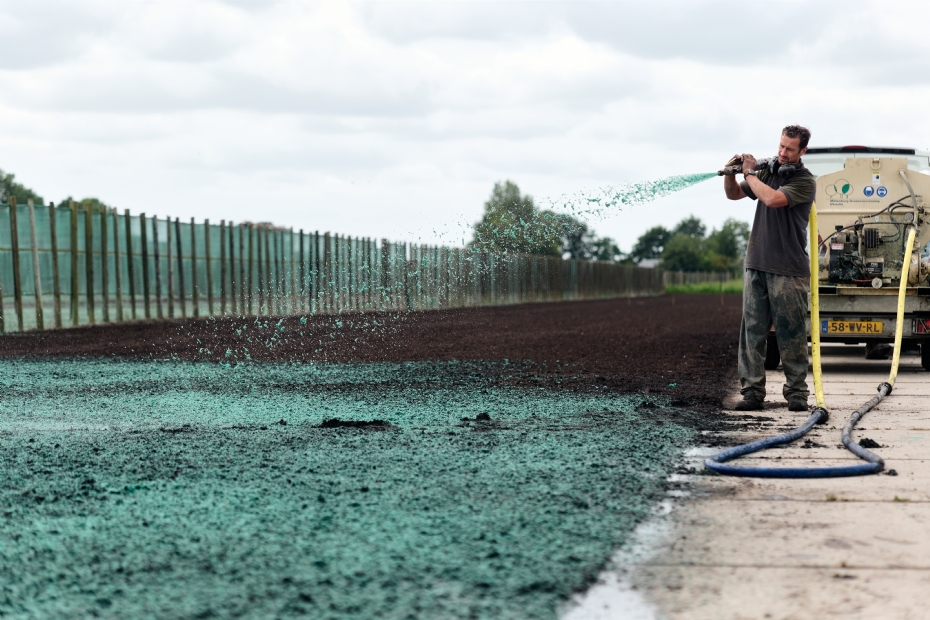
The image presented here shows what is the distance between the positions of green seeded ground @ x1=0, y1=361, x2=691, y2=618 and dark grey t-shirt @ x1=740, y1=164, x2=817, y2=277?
170cm

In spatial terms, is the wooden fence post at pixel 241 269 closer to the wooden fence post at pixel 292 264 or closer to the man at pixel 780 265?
the wooden fence post at pixel 292 264

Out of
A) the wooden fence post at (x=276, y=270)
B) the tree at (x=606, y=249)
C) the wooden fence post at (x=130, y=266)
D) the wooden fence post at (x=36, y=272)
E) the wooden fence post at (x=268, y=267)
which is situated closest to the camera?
the wooden fence post at (x=36, y=272)

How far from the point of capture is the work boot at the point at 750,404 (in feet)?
26.7

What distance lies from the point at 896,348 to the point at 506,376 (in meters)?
4.13

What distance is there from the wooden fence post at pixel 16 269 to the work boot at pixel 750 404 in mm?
15664

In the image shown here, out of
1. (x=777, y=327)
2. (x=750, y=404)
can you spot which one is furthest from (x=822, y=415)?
(x=777, y=327)

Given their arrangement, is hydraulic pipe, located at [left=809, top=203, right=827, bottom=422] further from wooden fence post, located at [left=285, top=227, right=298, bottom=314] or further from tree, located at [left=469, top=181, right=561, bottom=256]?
wooden fence post, located at [left=285, top=227, right=298, bottom=314]

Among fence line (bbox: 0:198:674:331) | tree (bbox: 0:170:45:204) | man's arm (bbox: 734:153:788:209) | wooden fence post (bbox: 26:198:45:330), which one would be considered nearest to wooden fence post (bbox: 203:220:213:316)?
fence line (bbox: 0:198:674:331)

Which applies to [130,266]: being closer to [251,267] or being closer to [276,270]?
[251,267]

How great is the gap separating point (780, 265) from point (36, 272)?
16.2 metres

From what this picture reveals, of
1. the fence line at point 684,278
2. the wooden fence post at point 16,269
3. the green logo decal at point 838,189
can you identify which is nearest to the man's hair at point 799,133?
the green logo decal at point 838,189

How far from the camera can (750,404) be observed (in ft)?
26.8

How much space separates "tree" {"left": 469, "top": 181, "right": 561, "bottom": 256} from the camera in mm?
11602

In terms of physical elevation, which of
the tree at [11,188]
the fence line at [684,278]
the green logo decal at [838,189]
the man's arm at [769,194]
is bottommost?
the fence line at [684,278]
